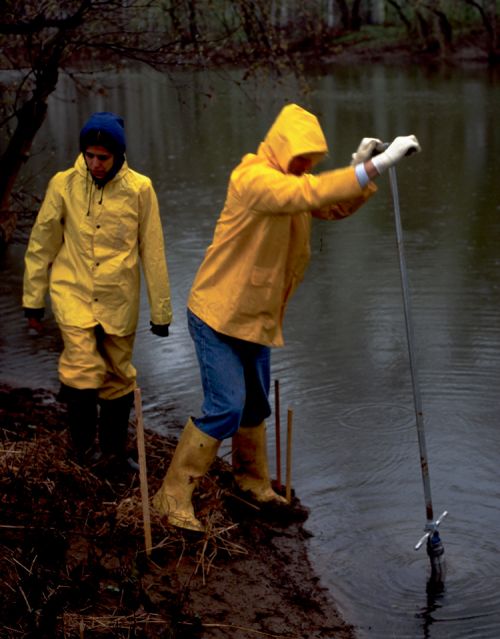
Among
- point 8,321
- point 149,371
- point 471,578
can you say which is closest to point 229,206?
point 471,578

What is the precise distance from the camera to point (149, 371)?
8.09 m

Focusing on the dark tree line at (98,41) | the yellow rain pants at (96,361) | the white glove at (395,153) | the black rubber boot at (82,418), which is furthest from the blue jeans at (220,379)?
the dark tree line at (98,41)

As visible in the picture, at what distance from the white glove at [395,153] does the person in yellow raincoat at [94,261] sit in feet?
4.38

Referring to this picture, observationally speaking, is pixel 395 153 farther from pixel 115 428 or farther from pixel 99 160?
pixel 115 428

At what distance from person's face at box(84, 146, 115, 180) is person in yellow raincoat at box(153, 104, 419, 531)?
0.66 m

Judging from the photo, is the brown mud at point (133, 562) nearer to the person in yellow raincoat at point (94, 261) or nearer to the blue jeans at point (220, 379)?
the blue jeans at point (220, 379)

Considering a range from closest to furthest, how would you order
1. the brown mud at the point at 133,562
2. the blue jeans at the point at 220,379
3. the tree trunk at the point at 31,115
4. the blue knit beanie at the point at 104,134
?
the brown mud at the point at 133,562 → the blue jeans at the point at 220,379 → the blue knit beanie at the point at 104,134 → the tree trunk at the point at 31,115

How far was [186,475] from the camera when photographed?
5.16 meters

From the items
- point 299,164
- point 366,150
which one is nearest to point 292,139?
point 299,164

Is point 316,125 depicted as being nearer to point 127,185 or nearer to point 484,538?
point 127,185

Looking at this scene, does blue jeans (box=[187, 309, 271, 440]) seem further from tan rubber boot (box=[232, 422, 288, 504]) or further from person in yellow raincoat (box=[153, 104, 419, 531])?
tan rubber boot (box=[232, 422, 288, 504])

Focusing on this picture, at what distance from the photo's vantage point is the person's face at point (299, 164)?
482 cm

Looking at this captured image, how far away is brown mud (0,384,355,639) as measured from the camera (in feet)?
13.3

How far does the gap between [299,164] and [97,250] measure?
114 centimetres
